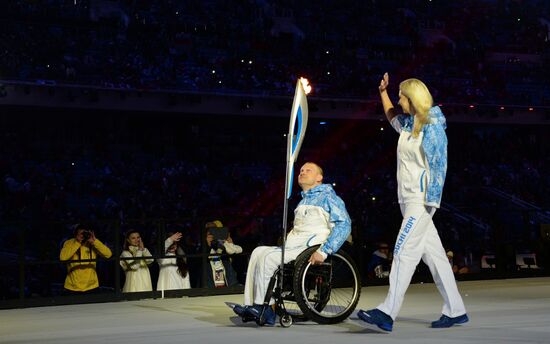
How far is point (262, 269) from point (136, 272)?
3395 mm

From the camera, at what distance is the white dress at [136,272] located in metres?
8.83

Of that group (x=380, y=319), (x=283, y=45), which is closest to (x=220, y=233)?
(x=380, y=319)

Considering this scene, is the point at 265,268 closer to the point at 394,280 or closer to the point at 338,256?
the point at 338,256

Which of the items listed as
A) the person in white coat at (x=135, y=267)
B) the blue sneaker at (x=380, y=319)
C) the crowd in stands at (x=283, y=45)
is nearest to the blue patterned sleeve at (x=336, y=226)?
the blue sneaker at (x=380, y=319)

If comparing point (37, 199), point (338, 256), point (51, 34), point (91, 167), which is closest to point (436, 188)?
point (338, 256)

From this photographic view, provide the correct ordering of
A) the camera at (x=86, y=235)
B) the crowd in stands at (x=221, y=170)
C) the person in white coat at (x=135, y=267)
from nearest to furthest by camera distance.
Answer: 1. the camera at (x=86, y=235)
2. the person in white coat at (x=135, y=267)
3. the crowd in stands at (x=221, y=170)

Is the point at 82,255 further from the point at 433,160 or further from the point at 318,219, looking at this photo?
the point at 433,160

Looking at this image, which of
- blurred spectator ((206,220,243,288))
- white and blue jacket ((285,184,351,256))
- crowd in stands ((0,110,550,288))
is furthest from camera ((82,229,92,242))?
crowd in stands ((0,110,550,288))

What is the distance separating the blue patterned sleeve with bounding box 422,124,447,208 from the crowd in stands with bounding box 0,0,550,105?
17.3m

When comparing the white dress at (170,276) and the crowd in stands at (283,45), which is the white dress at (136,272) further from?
the crowd in stands at (283,45)

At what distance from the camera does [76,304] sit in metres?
8.12

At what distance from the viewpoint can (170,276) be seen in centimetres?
894

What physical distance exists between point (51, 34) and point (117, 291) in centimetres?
1587

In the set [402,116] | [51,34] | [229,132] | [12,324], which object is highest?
[51,34]
